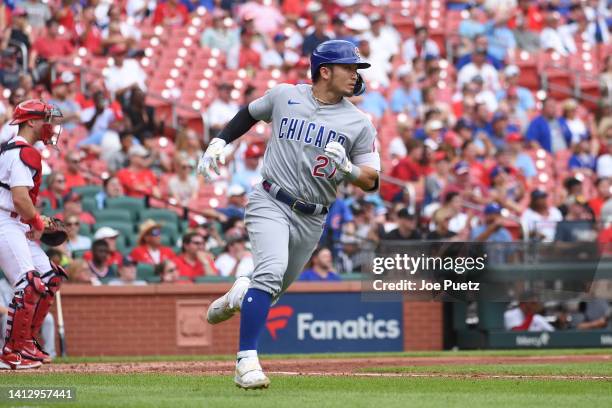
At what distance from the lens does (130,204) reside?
1619 cm

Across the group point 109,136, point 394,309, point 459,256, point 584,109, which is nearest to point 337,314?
point 394,309

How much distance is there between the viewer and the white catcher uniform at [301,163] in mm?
8461

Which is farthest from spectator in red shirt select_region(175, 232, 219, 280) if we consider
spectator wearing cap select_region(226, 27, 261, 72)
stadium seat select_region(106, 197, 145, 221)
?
spectator wearing cap select_region(226, 27, 261, 72)

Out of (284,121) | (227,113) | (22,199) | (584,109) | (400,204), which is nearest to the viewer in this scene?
(284,121)

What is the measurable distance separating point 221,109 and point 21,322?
9.52m

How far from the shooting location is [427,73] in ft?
71.0

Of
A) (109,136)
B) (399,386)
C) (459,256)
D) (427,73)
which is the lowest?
(399,386)

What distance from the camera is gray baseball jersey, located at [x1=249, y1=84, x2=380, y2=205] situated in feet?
27.9

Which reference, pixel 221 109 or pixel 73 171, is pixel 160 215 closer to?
pixel 73 171

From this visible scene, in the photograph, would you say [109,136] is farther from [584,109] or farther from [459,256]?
[584,109]

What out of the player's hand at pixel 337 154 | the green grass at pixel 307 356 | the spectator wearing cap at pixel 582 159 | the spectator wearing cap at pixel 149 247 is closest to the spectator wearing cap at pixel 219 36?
the spectator wearing cap at pixel 582 159

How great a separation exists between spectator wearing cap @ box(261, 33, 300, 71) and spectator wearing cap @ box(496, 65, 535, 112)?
3491 mm

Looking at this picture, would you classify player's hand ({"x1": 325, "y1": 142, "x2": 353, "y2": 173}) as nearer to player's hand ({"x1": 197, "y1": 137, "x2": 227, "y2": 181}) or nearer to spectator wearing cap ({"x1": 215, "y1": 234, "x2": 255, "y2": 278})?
player's hand ({"x1": 197, "y1": 137, "x2": 227, "y2": 181})

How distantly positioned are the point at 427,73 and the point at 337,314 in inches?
290
